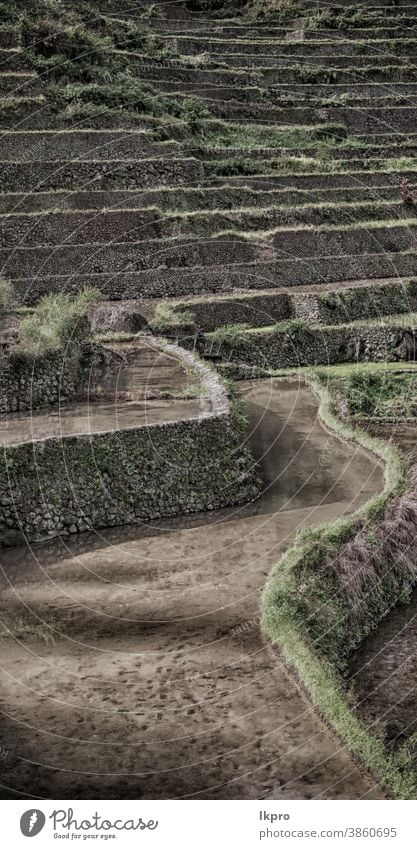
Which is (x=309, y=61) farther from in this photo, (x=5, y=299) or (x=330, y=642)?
(x=330, y=642)

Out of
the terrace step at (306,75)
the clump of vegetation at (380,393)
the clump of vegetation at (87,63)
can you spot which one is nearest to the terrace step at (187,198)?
the clump of vegetation at (87,63)

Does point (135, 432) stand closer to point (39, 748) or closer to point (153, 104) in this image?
point (39, 748)

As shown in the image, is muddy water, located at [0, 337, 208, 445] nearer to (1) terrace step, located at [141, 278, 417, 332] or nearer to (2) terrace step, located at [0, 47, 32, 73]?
(1) terrace step, located at [141, 278, 417, 332]

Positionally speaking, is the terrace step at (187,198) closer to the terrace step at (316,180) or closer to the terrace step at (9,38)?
the terrace step at (316,180)

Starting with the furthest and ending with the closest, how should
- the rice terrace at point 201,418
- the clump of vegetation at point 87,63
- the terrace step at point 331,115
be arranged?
1. the terrace step at point 331,115
2. the clump of vegetation at point 87,63
3. the rice terrace at point 201,418

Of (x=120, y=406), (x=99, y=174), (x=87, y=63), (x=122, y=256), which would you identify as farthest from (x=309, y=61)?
(x=120, y=406)

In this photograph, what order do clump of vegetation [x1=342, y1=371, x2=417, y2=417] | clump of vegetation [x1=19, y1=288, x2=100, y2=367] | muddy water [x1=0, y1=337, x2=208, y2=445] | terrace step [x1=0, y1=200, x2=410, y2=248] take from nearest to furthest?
muddy water [x1=0, y1=337, x2=208, y2=445] → clump of vegetation [x1=19, y1=288, x2=100, y2=367] → clump of vegetation [x1=342, y1=371, x2=417, y2=417] → terrace step [x1=0, y1=200, x2=410, y2=248]

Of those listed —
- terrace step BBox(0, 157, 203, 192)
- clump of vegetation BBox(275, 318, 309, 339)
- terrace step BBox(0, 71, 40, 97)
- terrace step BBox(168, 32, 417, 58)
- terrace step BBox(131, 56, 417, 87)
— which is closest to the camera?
clump of vegetation BBox(275, 318, 309, 339)

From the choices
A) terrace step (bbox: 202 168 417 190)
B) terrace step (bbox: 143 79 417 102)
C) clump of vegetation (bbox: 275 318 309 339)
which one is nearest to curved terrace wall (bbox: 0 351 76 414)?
clump of vegetation (bbox: 275 318 309 339)
